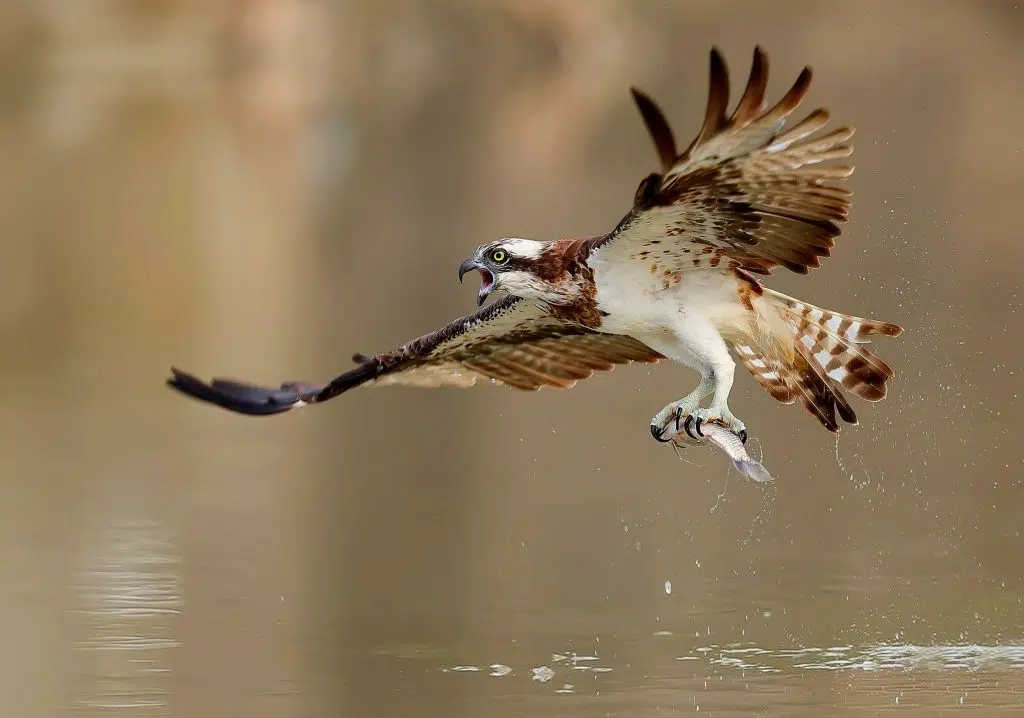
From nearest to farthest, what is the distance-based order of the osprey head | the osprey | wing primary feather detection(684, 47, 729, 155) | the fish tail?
wing primary feather detection(684, 47, 729, 155), the osprey, the fish tail, the osprey head

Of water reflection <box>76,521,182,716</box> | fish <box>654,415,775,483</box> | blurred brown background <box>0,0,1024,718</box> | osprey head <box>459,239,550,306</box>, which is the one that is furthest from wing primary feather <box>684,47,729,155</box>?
water reflection <box>76,521,182,716</box>

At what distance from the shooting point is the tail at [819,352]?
9086 mm

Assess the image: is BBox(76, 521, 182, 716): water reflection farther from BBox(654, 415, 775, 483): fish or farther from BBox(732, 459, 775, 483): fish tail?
BBox(732, 459, 775, 483): fish tail

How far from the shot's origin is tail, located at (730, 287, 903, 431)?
9.09 metres

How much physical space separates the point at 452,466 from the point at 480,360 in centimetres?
318

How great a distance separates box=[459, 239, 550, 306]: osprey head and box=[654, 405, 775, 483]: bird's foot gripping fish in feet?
2.90

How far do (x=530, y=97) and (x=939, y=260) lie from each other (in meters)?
18.4

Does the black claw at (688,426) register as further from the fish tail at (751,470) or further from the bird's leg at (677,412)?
the fish tail at (751,470)

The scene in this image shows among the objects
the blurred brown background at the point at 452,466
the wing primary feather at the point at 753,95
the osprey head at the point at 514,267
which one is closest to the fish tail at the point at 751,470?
the blurred brown background at the point at 452,466

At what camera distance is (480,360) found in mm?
10117

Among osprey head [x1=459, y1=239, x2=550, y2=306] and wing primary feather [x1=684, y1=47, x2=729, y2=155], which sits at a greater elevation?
wing primary feather [x1=684, y1=47, x2=729, y2=155]

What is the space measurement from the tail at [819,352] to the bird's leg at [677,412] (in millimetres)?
333

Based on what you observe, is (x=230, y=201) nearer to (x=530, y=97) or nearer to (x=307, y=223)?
(x=307, y=223)

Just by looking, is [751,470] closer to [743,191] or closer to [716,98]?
[743,191]
